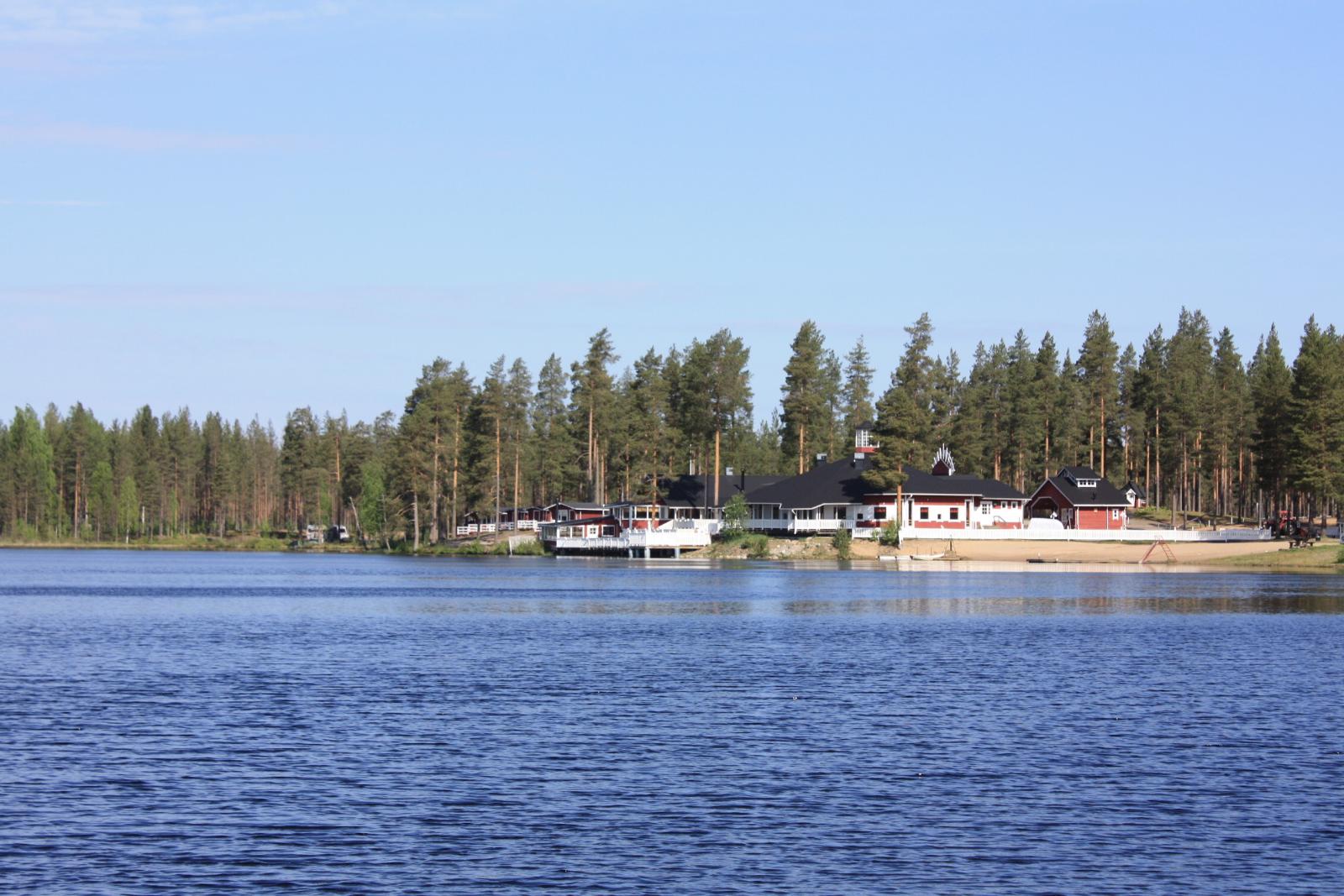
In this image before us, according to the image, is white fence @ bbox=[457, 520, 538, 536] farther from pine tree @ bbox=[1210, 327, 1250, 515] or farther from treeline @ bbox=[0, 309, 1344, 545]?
pine tree @ bbox=[1210, 327, 1250, 515]

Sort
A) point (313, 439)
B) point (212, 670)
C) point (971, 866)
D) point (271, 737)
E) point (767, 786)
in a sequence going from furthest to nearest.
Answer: point (313, 439) → point (212, 670) → point (271, 737) → point (767, 786) → point (971, 866)

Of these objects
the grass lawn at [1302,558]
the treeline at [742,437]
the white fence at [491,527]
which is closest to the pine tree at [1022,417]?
the treeline at [742,437]

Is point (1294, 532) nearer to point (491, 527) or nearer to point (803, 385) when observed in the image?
point (803, 385)

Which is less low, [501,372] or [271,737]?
[501,372]

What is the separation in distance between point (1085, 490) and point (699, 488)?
33.0m

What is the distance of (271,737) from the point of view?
87.9 ft

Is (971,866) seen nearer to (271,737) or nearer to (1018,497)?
(271,737)

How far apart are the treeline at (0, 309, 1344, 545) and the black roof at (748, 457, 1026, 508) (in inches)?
143

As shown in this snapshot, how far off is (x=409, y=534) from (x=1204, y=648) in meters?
107

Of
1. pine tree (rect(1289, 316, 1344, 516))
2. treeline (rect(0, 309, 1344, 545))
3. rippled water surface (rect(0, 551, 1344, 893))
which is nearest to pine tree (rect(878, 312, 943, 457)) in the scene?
treeline (rect(0, 309, 1344, 545))

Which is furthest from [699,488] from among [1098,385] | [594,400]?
[1098,385]

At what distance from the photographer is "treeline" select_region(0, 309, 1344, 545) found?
118m

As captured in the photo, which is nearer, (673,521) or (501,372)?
(673,521)

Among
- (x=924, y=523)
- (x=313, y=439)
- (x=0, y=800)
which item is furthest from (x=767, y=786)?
(x=313, y=439)
